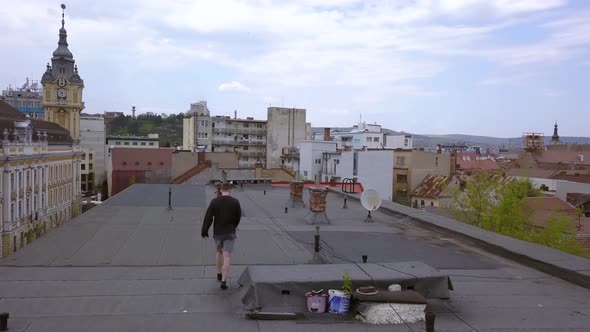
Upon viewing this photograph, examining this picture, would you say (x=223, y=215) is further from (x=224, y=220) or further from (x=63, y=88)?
(x=63, y=88)

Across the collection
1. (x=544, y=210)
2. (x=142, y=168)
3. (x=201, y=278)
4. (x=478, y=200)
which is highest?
(x=201, y=278)

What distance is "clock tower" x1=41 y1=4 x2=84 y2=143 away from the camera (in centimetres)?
6606

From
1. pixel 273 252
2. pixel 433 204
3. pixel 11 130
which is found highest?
pixel 11 130

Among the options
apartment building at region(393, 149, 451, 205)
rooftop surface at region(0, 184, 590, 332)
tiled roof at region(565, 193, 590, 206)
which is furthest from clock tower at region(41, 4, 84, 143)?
rooftop surface at region(0, 184, 590, 332)

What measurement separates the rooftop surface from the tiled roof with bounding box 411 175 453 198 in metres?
40.4

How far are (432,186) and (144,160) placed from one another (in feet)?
111

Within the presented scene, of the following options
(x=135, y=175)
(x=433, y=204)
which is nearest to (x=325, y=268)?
(x=433, y=204)

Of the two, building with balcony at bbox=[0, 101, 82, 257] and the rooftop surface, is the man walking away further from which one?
building with balcony at bbox=[0, 101, 82, 257]

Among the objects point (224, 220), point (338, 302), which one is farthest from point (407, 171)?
point (338, 302)

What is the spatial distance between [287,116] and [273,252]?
74.4 metres

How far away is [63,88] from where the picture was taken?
218 ft

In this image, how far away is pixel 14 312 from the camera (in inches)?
226

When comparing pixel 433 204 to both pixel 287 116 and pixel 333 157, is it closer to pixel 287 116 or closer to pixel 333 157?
pixel 333 157

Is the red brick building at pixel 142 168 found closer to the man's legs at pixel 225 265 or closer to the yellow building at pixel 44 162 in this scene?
the yellow building at pixel 44 162
